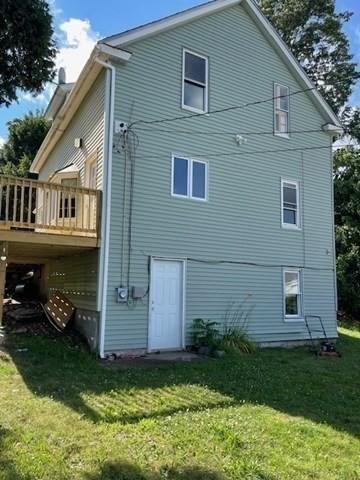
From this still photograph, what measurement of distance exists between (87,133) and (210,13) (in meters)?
4.80

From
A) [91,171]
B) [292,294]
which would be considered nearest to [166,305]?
[91,171]

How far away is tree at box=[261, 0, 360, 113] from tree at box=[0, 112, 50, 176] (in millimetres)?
14956

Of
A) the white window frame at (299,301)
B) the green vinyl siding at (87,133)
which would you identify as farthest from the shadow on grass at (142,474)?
the white window frame at (299,301)

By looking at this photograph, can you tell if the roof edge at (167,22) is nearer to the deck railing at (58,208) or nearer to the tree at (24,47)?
the tree at (24,47)

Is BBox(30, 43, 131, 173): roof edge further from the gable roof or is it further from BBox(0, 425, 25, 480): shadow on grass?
BBox(0, 425, 25, 480): shadow on grass

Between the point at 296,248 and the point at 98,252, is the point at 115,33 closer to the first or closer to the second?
the point at 98,252

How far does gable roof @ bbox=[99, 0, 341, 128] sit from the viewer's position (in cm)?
A: 1039

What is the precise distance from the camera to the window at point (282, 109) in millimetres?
13539

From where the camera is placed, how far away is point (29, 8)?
28.0 ft

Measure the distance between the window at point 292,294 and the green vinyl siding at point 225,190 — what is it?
0.25m

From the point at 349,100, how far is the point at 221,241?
16364 mm

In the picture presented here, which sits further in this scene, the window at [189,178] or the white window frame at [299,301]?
the white window frame at [299,301]

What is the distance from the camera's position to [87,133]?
11758 mm

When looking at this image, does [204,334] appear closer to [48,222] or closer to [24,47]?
[48,222]
